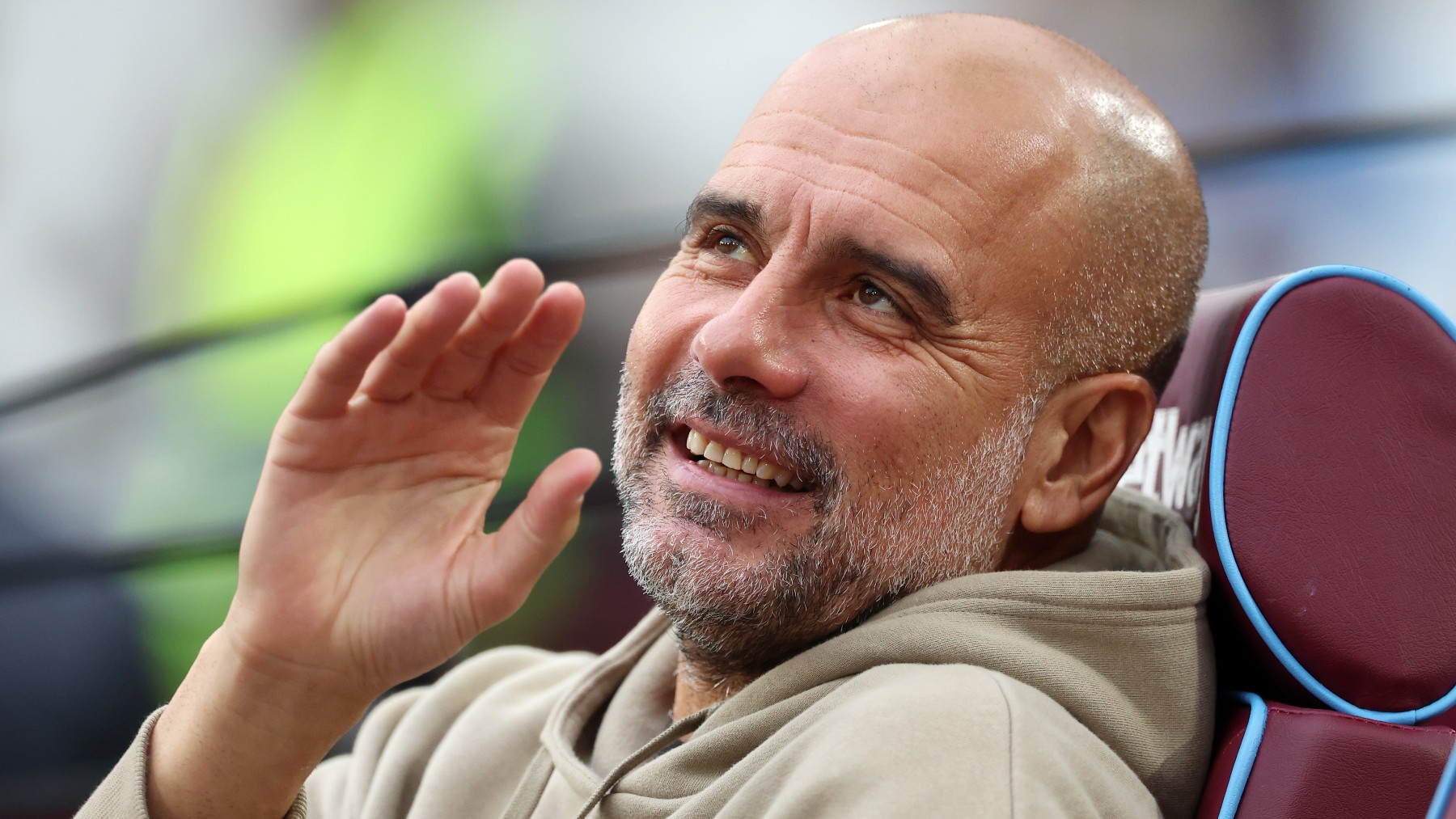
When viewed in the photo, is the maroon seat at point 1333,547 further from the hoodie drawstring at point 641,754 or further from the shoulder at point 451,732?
the shoulder at point 451,732

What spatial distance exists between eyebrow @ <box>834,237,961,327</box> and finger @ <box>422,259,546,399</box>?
1.16ft

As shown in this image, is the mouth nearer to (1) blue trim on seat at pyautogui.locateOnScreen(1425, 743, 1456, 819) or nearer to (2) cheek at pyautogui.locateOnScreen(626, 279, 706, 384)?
(2) cheek at pyautogui.locateOnScreen(626, 279, 706, 384)

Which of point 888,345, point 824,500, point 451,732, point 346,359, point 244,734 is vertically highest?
point 346,359

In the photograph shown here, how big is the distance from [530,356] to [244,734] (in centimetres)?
46

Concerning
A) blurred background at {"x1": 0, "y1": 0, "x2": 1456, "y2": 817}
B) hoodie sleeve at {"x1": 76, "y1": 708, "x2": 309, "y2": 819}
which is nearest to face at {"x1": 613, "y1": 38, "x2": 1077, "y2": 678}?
hoodie sleeve at {"x1": 76, "y1": 708, "x2": 309, "y2": 819}

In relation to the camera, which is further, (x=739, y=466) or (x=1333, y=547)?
(x=739, y=466)

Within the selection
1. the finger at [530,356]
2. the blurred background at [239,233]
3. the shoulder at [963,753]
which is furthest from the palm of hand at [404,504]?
the blurred background at [239,233]

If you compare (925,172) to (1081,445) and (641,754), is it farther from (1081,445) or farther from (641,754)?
(641,754)

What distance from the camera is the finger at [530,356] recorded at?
3.37 ft

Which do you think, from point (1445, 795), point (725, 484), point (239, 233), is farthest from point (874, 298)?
point (239, 233)

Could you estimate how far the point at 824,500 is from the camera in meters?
1.19

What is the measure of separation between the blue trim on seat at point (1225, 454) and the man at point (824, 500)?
46 mm

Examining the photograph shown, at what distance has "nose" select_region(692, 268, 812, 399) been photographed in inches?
46.4

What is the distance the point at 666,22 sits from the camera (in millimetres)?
2602
